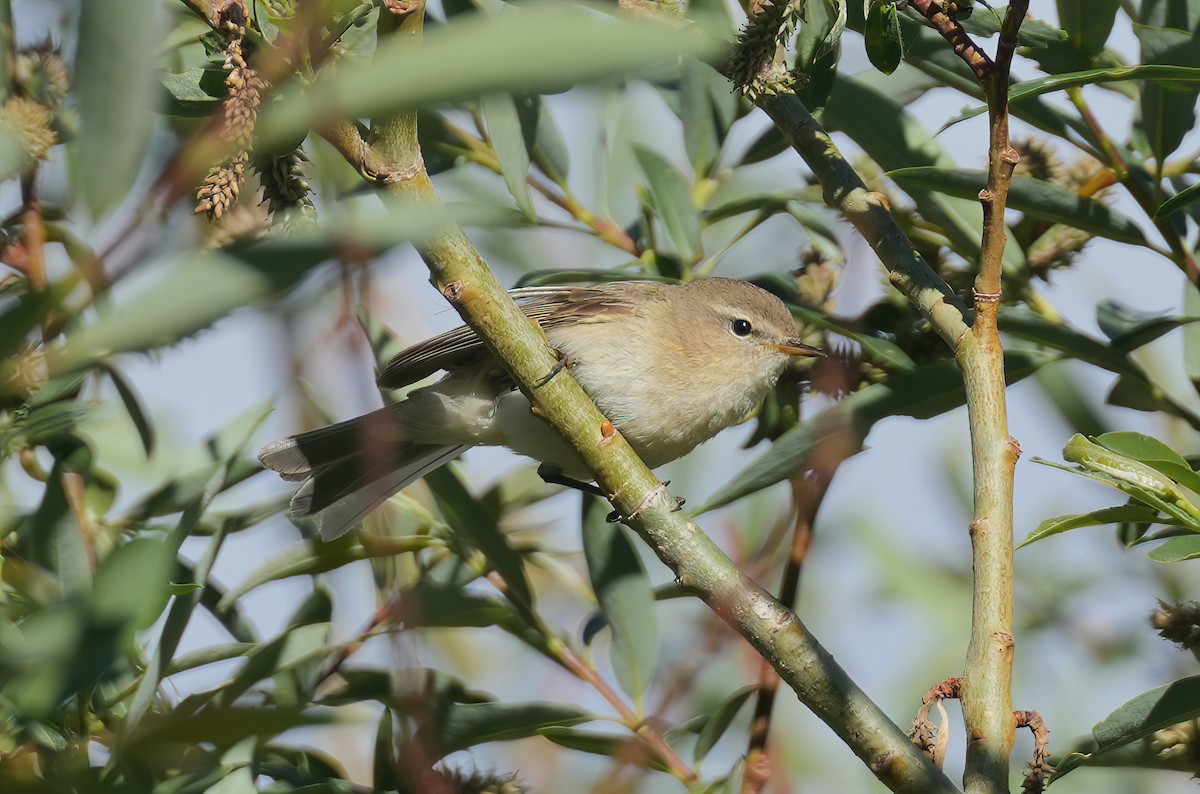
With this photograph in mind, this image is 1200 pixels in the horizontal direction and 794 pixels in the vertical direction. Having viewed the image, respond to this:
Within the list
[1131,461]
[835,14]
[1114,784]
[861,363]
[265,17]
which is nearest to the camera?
[1131,461]

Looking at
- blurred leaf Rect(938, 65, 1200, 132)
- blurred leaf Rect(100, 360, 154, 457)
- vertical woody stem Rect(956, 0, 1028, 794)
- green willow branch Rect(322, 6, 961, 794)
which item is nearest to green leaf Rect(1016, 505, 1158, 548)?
vertical woody stem Rect(956, 0, 1028, 794)

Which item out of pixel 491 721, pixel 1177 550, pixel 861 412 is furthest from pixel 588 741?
pixel 1177 550

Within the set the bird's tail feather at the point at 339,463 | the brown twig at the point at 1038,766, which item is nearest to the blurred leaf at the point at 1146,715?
the brown twig at the point at 1038,766

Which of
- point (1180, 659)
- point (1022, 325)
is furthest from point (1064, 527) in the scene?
point (1180, 659)

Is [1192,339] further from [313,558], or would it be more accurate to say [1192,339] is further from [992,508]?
[313,558]

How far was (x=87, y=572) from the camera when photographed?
2215 mm

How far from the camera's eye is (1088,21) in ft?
8.02

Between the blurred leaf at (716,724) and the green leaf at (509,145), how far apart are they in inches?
44.4

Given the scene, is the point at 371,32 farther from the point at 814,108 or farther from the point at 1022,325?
the point at 1022,325

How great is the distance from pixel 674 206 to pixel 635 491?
3.52ft

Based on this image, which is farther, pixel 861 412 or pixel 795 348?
pixel 795 348

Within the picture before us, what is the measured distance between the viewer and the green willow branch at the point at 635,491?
1648 millimetres

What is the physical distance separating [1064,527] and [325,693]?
156cm

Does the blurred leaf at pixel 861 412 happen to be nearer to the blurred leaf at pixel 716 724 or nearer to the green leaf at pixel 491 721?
the blurred leaf at pixel 716 724
